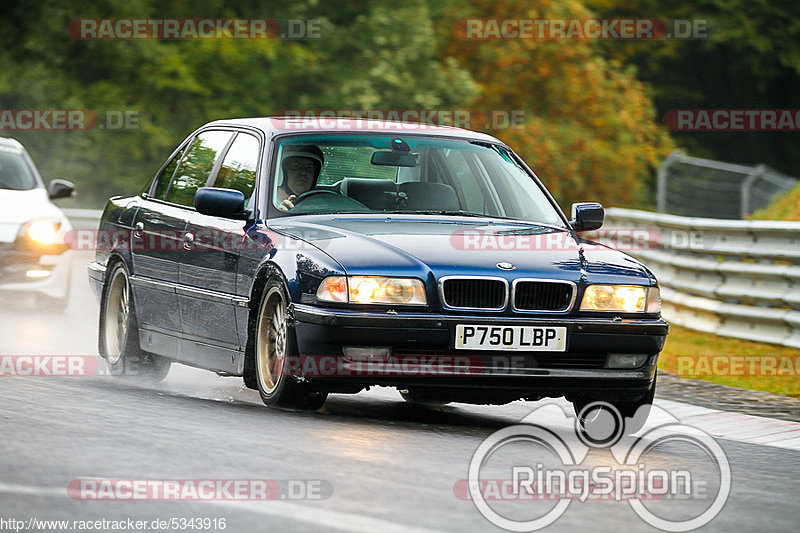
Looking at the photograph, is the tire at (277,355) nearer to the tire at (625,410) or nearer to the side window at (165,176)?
the tire at (625,410)

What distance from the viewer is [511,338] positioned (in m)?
8.09

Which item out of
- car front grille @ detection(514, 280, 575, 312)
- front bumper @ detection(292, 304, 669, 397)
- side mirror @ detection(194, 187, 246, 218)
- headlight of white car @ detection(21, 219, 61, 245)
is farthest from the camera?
headlight of white car @ detection(21, 219, 61, 245)

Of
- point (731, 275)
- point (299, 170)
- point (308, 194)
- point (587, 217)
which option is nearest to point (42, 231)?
point (299, 170)

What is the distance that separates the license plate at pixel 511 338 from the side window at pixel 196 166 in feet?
8.65

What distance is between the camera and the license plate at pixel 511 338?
26.3 ft

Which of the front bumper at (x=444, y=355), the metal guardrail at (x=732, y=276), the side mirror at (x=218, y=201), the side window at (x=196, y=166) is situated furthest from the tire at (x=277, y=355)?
the metal guardrail at (x=732, y=276)

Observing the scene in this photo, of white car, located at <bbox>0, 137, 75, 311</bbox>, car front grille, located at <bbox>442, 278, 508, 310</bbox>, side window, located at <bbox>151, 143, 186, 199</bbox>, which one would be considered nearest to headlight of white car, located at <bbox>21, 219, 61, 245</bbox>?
white car, located at <bbox>0, 137, 75, 311</bbox>

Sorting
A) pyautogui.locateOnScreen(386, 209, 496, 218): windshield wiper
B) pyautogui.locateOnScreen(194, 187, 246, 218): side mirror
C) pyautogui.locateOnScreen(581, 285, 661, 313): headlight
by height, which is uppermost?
pyautogui.locateOnScreen(194, 187, 246, 218): side mirror

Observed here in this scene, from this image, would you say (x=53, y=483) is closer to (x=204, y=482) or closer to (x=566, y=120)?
(x=204, y=482)

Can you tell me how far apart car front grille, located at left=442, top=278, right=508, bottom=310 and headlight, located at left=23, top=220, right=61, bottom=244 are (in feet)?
23.3

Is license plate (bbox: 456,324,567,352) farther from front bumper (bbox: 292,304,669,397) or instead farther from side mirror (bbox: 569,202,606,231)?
side mirror (bbox: 569,202,606,231)

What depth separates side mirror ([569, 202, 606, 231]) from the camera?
9.74 metres

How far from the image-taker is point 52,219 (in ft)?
48.0

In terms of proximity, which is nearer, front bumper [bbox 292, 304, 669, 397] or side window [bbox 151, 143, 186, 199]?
front bumper [bbox 292, 304, 669, 397]
